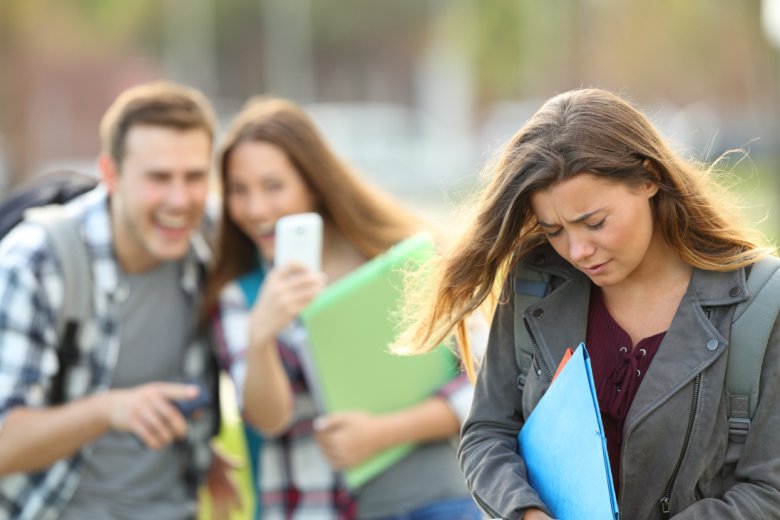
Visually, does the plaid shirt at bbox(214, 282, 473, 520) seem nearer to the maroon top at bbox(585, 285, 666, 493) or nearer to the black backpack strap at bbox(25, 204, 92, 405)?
the black backpack strap at bbox(25, 204, 92, 405)

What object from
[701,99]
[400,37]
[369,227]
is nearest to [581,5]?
[701,99]

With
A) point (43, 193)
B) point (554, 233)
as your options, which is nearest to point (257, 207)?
point (43, 193)

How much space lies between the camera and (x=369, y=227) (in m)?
3.80

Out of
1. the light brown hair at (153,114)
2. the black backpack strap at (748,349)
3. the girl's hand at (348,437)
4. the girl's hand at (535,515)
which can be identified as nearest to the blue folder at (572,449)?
the girl's hand at (535,515)

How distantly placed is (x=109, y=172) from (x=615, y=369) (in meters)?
2.17

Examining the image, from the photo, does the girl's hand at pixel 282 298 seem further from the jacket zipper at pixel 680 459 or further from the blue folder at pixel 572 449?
the jacket zipper at pixel 680 459

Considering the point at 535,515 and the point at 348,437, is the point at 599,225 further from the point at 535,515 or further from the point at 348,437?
the point at 348,437

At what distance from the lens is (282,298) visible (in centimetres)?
334

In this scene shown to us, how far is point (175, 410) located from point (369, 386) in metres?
0.62

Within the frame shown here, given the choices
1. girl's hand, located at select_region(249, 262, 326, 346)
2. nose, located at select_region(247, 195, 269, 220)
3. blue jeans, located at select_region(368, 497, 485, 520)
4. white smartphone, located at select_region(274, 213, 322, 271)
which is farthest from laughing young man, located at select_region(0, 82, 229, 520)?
blue jeans, located at select_region(368, 497, 485, 520)

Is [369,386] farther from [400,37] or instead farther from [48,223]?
[400,37]

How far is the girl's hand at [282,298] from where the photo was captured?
3.34m

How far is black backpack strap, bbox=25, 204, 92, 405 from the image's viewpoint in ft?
11.2

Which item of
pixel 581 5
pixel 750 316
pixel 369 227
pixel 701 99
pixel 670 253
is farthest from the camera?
pixel 701 99
